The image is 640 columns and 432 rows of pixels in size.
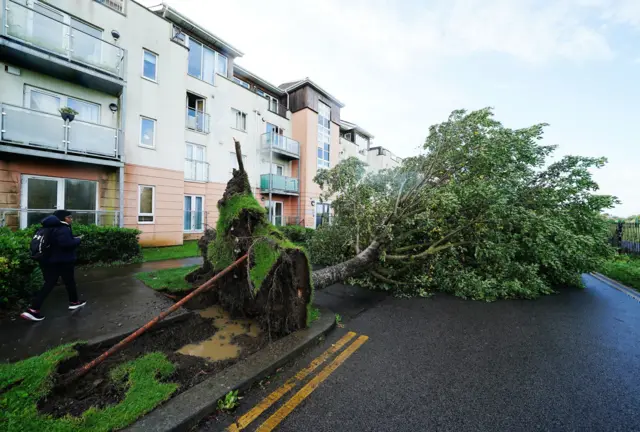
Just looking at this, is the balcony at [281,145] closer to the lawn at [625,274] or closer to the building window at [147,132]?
the building window at [147,132]

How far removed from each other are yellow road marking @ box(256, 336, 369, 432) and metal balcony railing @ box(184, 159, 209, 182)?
46.7 ft

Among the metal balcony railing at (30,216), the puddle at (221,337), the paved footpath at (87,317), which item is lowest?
the puddle at (221,337)

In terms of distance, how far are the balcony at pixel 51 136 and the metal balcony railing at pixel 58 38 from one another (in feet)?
7.36

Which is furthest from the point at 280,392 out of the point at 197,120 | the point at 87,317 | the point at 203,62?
the point at 203,62

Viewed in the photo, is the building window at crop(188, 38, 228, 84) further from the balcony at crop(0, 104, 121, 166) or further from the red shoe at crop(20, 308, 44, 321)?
the red shoe at crop(20, 308, 44, 321)

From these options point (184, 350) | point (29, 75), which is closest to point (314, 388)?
point (184, 350)

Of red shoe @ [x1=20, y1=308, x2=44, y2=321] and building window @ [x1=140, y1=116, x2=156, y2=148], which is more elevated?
building window @ [x1=140, y1=116, x2=156, y2=148]

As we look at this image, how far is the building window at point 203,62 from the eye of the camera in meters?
14.9

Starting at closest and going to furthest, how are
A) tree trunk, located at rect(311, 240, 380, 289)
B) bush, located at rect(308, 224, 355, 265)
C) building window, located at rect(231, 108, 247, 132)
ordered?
tree trunk, located at rect(311, 240, 380, 289) → bush, located at rect(308, 224, 355, 265) → building window, located at rect(231, 108, 247, 132)

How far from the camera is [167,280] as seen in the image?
20.0 ft

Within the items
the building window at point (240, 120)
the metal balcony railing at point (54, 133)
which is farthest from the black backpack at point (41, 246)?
the building window at point (240, 120)

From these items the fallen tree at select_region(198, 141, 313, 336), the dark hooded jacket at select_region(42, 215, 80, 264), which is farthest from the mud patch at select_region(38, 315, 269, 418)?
the dark hooded jacket at select_region(42, 215, 80, 264)

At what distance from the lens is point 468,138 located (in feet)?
23.5

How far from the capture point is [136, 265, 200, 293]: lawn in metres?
5.55
